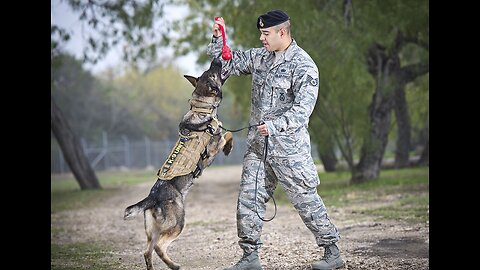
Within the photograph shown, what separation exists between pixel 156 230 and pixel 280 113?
4.79 feet

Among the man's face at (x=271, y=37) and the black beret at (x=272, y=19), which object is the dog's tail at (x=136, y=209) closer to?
the man's face at (x=271, y=37)

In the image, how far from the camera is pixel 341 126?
17562 millimetres

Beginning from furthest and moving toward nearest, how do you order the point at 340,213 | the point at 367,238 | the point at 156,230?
the point at 340,213 → the point at 367,238 → the point at 156,230

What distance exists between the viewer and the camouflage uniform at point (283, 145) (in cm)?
632

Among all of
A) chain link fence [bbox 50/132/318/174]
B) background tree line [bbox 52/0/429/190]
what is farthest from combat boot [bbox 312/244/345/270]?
chain link fence [bbox 50/132/318/174]

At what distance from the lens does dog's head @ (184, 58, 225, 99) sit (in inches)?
260

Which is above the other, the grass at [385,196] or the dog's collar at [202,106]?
the dog's collar at [202,106]

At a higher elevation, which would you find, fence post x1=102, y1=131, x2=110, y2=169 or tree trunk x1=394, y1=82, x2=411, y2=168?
tree trunk x1=394, y1=82, x2=411, y2=168

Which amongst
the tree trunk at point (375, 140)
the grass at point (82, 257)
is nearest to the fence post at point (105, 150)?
the tree trunk at point (375, 140)

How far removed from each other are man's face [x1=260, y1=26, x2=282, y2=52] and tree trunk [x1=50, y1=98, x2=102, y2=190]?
52.4 feet

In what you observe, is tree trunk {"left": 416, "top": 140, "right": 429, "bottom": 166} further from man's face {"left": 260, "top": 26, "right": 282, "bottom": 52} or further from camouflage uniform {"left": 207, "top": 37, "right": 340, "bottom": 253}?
man's face {"left": 260, "top": 26, "right": 282, "bottom": 52}
